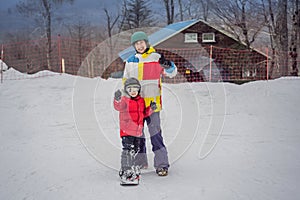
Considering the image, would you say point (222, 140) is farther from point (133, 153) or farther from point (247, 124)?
point (133, 153)

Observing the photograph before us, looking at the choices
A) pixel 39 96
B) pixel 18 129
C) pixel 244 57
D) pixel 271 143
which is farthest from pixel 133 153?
pixel 244 57

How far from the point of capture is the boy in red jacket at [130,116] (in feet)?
9.01

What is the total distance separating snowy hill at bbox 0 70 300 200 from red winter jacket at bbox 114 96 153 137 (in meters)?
0.46

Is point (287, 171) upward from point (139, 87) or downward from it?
downward

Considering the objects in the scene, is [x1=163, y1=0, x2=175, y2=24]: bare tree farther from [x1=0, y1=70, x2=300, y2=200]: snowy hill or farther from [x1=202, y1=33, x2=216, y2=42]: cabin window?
[x1=0, y1=70, x2=300, y2=200]: snowy hill

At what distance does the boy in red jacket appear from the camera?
2.75m

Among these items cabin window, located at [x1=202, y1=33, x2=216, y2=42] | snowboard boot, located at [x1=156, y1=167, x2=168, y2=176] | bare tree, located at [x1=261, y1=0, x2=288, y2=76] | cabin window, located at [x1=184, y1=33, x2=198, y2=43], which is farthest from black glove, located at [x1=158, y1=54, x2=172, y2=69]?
cabin window, located at [x1=202, y1=33, x2=216, y2=42]

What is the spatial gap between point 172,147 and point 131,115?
51.7 inches

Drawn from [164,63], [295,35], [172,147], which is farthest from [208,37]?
[164,63]

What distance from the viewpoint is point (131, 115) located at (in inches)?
110

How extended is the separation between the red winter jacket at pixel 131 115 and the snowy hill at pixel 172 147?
457 mm

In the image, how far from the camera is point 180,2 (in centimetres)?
2308

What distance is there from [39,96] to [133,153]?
5.29 metres

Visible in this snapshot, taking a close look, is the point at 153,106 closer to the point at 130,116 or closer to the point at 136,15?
the point at 130,116
